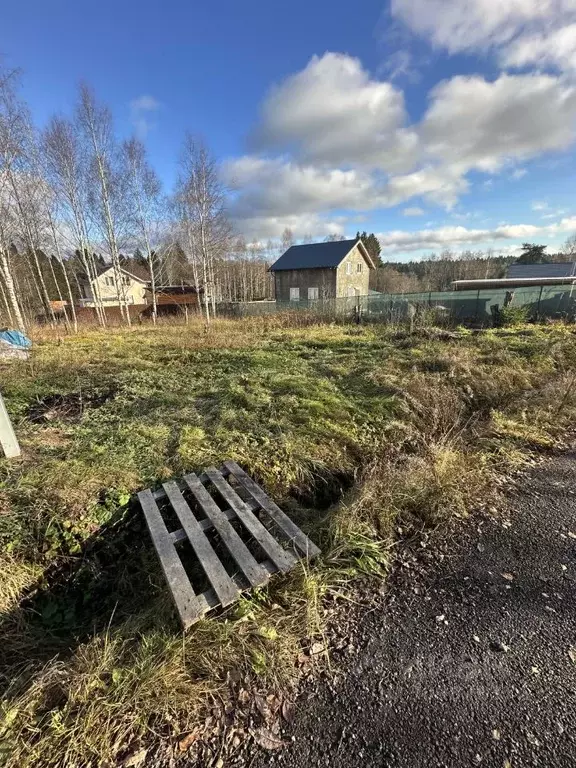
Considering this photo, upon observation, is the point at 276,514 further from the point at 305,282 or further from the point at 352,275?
the point at 352,275

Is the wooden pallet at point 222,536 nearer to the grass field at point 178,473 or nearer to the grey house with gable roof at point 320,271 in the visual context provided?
the grass field at point 178,473

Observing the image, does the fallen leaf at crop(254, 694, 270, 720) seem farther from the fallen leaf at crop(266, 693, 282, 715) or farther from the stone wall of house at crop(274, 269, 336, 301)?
the stone wall of house at crop(274, 269, 336, 301)

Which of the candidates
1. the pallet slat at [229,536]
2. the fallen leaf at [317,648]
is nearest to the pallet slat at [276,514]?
the pallet slat at [229,536]

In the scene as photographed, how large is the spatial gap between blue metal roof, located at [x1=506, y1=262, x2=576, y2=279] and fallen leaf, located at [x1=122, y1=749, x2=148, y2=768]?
3484 centimetres

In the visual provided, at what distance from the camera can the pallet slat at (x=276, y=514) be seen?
2.27 meters

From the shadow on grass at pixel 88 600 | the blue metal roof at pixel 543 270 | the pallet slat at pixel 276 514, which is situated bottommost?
the shadow on grass at pixel 88 600

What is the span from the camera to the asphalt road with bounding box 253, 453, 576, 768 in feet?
4.43

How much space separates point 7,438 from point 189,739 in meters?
2.95

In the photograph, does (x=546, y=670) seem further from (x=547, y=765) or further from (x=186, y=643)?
(x=186, y=643)

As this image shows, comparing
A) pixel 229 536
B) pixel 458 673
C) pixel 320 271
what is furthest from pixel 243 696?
pixel 320 271

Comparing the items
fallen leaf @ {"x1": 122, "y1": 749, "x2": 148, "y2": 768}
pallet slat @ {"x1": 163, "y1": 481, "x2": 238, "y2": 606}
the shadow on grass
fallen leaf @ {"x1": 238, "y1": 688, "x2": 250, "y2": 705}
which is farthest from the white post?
fallen leaf @ {"x1": 238, "y1": 688, "x2": 250, "y2": 705}

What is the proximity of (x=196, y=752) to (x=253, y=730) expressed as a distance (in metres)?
0.23

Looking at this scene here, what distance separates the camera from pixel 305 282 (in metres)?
28.2

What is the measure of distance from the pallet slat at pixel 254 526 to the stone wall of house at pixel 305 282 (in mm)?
24798
